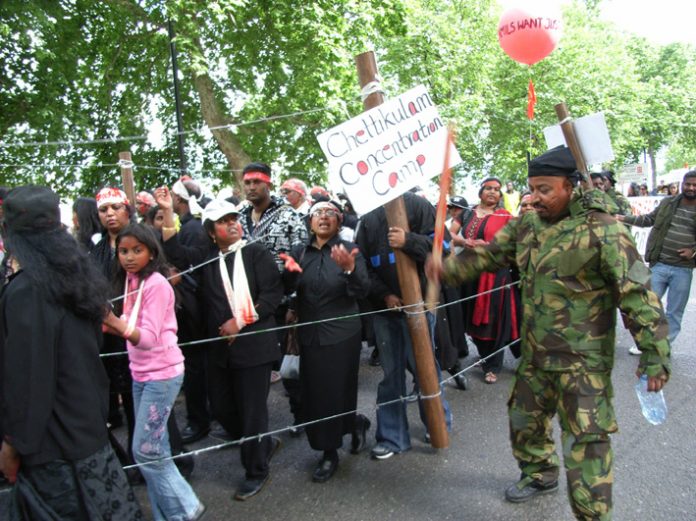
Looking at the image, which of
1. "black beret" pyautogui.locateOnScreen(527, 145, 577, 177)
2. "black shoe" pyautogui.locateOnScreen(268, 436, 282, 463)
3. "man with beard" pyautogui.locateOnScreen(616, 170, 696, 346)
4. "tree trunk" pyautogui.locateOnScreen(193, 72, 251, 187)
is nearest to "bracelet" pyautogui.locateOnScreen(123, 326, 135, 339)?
"black shoe" pyautogui.locateOnScreen(268, 436, 282, 463)

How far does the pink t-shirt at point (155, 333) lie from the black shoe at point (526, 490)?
1.99 meters

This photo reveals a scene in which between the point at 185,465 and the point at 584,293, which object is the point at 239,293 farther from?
the point at 584,293

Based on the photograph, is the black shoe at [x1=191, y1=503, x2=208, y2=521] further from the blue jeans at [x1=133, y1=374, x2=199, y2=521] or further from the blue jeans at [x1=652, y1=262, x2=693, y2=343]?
the blue jeans at [x1=652, y1=262, x2=693, y2=343]

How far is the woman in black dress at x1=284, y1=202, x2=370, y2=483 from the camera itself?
3504 mm

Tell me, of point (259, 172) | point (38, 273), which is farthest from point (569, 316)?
point (259, 172)

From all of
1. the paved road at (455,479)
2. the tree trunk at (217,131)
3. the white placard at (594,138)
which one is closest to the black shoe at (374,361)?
the paved road at (455,479)

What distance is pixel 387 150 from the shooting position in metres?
3.08

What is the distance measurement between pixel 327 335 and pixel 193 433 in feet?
5.15

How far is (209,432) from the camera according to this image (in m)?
4.36

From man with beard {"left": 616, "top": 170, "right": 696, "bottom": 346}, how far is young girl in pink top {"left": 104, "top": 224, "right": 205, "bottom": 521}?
4630 millimetres

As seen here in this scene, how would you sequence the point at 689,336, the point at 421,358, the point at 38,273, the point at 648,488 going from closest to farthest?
1. the point at 38,273
2. the point at 648,488
3. the point at 421,358
4. the point at 689,336

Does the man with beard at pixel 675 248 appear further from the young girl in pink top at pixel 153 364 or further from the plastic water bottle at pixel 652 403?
the young girl in pink top at pixel 153 364

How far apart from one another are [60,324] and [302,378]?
1788 mm

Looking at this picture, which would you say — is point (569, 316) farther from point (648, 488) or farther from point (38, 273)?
point (38, 273)
